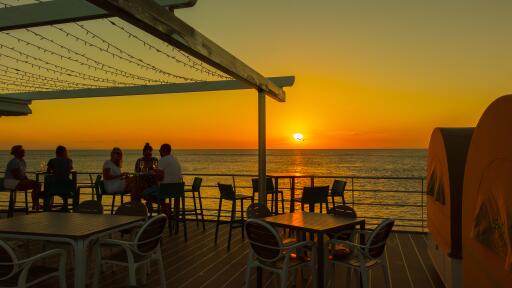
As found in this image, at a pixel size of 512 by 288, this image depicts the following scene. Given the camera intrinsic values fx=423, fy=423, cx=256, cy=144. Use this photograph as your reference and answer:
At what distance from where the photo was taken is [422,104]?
13.7m

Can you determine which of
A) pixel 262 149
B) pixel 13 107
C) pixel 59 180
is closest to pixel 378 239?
pixel 262 149

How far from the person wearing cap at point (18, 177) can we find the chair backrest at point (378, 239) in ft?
17.6

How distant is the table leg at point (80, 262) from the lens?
303cm

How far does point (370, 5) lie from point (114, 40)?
430 cm

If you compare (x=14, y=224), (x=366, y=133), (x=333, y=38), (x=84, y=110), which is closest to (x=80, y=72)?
(x=14, y=224)

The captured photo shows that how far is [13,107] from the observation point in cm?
743

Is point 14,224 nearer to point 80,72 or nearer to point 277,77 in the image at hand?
point 80,72

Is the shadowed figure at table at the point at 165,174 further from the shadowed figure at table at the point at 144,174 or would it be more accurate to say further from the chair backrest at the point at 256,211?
the chair backrest at the point at 256,211

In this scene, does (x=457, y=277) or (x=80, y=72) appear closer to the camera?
(x=457, y=277)

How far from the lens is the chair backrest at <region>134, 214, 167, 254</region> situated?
3.38m

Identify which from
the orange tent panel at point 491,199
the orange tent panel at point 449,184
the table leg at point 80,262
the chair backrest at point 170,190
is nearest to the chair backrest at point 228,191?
the chair backrest at point 170,190

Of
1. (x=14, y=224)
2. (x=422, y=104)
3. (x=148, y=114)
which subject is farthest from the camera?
(x=148, y=114)

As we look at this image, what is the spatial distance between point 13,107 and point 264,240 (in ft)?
20.0

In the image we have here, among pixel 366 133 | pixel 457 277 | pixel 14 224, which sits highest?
pixel 366 133
